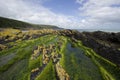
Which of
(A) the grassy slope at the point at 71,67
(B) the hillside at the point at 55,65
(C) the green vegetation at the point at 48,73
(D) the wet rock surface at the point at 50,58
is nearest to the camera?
(C) the green vegetation at the point at 48,73

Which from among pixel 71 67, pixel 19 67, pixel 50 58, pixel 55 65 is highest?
pixel 50 58

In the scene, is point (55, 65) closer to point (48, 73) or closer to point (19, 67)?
point (48, 73)

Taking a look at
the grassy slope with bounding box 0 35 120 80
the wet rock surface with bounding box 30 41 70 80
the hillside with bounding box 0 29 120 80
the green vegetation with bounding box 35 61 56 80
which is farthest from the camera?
the grassy slope with bounding box 0 35 120 80

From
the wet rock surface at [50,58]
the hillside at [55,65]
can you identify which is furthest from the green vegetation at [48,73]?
the wet rock surface at [50,58]

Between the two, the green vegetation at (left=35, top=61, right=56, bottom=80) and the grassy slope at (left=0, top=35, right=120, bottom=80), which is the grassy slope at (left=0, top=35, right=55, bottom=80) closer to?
the grassy slope at (left=0, top=35, right=120, bottom=80)

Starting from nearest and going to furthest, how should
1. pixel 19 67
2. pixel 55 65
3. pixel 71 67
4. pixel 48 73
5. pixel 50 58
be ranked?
1. pixel 48 73
2. pixel 55 65
3. pixel 71 67
4. pixel 19 67
5. pixel 50 58

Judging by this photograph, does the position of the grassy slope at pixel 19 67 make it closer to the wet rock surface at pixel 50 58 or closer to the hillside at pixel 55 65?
the hillside at pixel 55 65

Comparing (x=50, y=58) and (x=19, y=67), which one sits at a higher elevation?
(x=50, y=58)

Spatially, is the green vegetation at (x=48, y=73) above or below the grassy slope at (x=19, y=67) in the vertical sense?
above

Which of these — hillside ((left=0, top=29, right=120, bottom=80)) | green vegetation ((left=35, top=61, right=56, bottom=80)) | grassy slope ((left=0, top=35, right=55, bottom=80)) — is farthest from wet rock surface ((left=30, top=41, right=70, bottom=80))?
grassy slope ((left=0, top=35, right=55, bottom=80))

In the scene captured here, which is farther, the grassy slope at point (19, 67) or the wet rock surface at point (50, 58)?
the grassy slope at point (19, 67)

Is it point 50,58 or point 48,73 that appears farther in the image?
point 50,58

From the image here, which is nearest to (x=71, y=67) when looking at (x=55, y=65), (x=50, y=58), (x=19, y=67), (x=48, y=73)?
(x=55, y=65)

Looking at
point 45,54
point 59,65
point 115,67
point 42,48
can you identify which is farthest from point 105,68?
point 42,48
